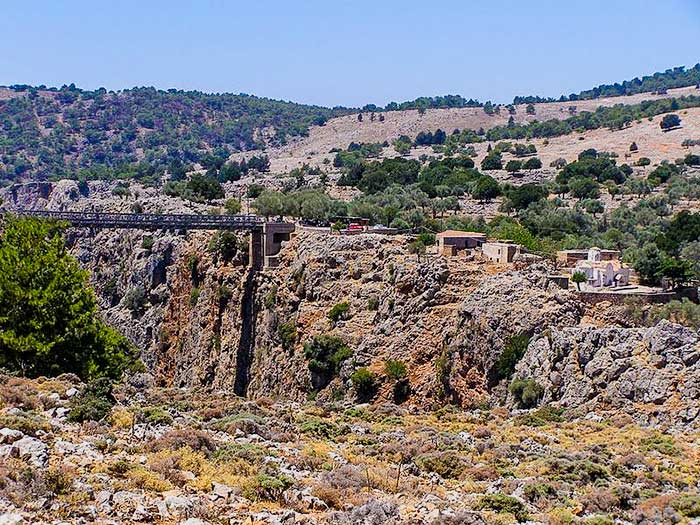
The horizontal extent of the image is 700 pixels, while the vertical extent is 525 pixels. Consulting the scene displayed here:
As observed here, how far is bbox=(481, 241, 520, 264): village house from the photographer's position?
1641 inches

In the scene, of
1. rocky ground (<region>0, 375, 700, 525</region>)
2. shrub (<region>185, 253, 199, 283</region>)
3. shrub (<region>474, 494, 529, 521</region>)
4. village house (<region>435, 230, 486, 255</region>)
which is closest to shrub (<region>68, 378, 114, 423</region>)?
rocky ground (<region>0, 375, 700, 525</region>)

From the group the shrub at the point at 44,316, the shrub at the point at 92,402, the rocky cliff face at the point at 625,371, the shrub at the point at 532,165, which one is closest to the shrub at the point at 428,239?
the rocky cliff face at the point at 625,371

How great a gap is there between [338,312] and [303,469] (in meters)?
26.2

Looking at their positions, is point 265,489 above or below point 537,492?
above

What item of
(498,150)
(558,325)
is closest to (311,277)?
(558,325)

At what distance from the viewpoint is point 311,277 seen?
1837 inches

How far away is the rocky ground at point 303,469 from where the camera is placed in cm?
1418

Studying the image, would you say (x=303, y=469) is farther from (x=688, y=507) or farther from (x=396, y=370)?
(x=396, y=370)

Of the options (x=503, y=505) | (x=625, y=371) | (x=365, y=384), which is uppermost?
(x=503, y=505)

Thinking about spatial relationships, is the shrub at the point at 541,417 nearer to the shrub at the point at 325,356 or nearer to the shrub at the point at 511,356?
the shrub at the point at 511,356

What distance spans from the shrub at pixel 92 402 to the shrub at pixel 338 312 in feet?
73.5

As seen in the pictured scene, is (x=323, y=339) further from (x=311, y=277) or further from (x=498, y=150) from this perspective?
(x=498, y=150)

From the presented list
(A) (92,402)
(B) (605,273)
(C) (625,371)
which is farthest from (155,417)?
(B) (605,273)

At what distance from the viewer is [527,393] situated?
31266mm
